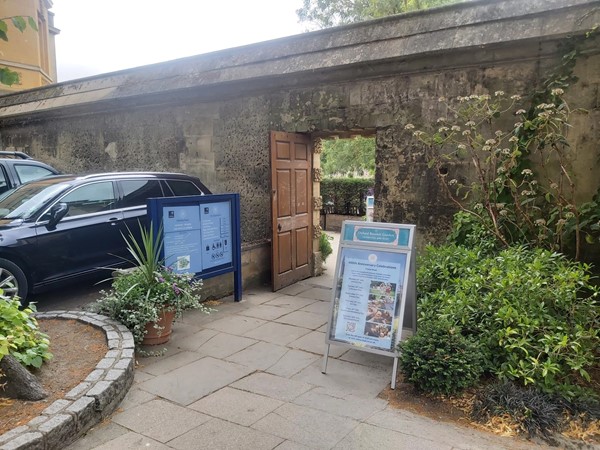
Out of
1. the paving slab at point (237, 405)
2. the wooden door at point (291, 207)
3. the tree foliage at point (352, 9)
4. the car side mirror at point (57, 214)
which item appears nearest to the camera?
the paving slab at point (237, 405)

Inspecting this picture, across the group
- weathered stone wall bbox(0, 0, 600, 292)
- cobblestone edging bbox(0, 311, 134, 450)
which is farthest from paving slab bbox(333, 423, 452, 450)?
weathered stone wall bbox(0, 0, 600, 292)

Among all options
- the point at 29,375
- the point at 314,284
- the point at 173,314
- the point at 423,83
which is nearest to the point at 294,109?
the point at 423,83

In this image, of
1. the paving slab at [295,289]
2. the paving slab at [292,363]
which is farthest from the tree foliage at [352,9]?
the paving slab at [292,363]

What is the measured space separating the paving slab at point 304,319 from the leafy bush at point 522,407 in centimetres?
229

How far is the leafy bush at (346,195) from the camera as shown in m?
15.2

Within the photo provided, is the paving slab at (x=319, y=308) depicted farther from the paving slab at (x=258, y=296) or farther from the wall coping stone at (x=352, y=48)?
the wall coping stone at (x=352, y=48)

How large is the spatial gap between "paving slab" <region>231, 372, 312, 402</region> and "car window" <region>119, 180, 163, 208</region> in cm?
364

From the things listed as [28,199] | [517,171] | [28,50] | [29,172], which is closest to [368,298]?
[517,171]

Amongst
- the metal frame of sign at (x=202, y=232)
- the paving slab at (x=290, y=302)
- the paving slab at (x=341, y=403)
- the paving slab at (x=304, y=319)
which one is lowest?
the paving slab at (x=290, y=302)

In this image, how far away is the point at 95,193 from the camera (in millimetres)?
5914

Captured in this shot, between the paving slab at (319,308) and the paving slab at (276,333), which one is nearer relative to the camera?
the paving slab at (276,333)

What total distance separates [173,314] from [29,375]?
1553 millimetres

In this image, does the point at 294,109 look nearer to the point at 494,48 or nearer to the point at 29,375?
the point at 494,48

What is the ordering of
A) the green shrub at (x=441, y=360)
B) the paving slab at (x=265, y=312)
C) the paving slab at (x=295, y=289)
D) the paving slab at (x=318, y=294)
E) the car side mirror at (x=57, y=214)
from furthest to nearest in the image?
the paving slab at (x=295, y=289), the paving slab at (x=318, y=294), the paving slab at (x=265, y=312), the car side mirror at (x=57, y=214), the green shrub at (x=441, y=360)
